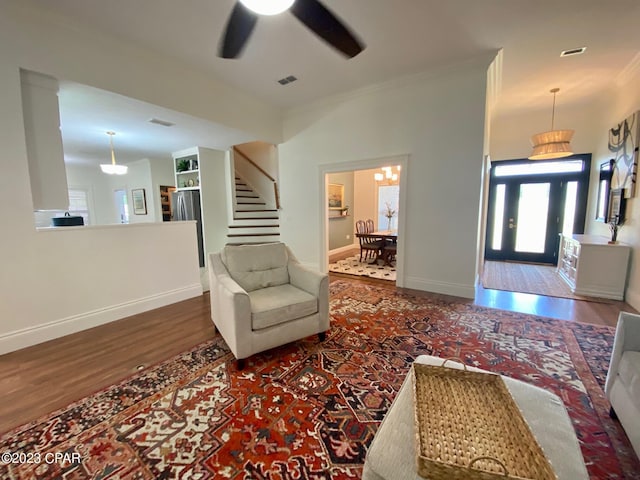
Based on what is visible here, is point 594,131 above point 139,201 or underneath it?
above

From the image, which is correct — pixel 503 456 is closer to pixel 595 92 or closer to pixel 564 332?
pixel 564 332

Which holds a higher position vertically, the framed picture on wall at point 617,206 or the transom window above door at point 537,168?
the transom window above door at point 537,168

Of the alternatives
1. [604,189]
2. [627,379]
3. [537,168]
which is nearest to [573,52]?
[604,189]

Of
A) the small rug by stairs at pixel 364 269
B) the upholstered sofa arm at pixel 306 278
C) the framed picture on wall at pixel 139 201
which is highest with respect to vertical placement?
the framed picture on wall at pixel 139 201

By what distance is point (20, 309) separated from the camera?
2643 millimetres

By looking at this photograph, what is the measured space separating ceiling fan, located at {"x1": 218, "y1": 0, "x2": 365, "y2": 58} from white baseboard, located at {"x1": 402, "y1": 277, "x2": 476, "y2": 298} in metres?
3.25

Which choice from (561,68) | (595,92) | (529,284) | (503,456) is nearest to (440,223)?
(529,284)

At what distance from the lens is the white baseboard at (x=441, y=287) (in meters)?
3.94

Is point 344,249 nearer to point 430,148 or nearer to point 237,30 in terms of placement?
point 430,148

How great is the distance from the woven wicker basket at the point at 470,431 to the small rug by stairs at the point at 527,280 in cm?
379

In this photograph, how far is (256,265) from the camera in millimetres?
2896

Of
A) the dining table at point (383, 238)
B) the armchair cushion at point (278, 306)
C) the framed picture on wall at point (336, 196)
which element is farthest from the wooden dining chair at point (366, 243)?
the armchair cushion at point (278, 306)

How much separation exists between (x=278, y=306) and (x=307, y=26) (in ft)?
7.53

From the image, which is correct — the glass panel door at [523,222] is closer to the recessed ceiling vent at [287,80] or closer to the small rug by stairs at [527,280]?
the small rug by stairs at [527,280]
